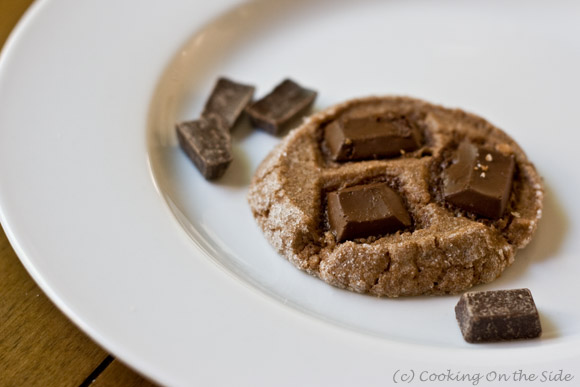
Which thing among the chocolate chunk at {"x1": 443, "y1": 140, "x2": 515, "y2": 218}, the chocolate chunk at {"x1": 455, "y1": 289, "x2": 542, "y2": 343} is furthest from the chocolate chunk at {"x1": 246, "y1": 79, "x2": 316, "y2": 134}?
the chocolate chunk at {"x1": 455, "y1": 289, "x2": 542, "y2": 343}

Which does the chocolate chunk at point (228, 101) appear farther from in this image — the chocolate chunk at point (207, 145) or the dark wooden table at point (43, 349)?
the dark wooden table at point (43, 349)

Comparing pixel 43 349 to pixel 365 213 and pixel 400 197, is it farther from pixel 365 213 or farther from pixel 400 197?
pixel 400 197

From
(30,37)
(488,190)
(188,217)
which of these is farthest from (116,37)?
(488,190)

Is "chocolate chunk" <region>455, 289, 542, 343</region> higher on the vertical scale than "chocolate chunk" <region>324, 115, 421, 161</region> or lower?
lower

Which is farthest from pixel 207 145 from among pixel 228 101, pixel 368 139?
pixel 368 139

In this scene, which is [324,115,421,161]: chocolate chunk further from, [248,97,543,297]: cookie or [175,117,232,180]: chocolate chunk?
[175,117,232,180]: chocolate chunk

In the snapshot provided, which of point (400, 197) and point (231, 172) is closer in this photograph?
point (400, 197)
